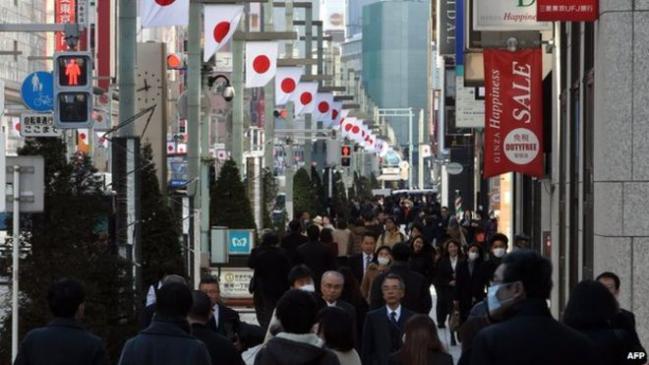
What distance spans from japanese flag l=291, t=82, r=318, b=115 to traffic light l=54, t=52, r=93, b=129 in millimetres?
34915

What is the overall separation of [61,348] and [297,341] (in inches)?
50.4

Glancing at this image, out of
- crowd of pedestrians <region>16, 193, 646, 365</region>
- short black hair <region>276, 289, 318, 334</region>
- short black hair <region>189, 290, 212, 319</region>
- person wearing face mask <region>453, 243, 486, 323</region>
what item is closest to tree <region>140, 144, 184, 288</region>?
person wearing face mask <region>453, 243, 486, 323</region>

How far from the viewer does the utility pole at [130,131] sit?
59.4 ft

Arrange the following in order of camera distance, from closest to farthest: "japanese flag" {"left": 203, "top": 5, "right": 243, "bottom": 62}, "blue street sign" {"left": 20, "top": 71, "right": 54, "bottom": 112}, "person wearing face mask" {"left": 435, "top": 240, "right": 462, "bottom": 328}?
"person wearing face mask" {"left": 435, "top": 240, "right": 462, "bottom": 328} < "japanese flag" {"left": 203, "top": 5, "right": 243, "bottom": 62} < "blue street sign" {"left": 20, "top": 71, "right": 54, "bottom": 112}

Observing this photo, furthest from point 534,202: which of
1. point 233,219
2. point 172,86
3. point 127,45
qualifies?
point 172,86

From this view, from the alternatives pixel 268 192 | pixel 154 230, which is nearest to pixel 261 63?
pixel 268 192

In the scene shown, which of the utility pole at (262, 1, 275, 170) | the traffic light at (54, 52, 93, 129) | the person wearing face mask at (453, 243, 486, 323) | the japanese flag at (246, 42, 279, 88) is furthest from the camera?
the utility pole at (262, 1, 275, 170)

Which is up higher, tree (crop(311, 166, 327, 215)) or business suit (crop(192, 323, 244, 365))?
business suit (crop(192, 323, 244, 365))

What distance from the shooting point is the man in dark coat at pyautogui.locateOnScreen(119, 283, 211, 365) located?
860cm

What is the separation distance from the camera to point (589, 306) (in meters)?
8.46

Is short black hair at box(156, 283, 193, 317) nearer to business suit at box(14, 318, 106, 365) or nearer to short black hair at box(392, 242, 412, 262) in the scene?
business suit at box(14, 318, 106, 365)

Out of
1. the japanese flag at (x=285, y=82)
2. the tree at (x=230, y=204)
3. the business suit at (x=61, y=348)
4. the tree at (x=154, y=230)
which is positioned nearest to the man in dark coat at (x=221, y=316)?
the business suit at (x=61, y=348)

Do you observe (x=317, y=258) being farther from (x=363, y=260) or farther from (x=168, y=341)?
(x=168, y=341)

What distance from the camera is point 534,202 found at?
31.0 meters
